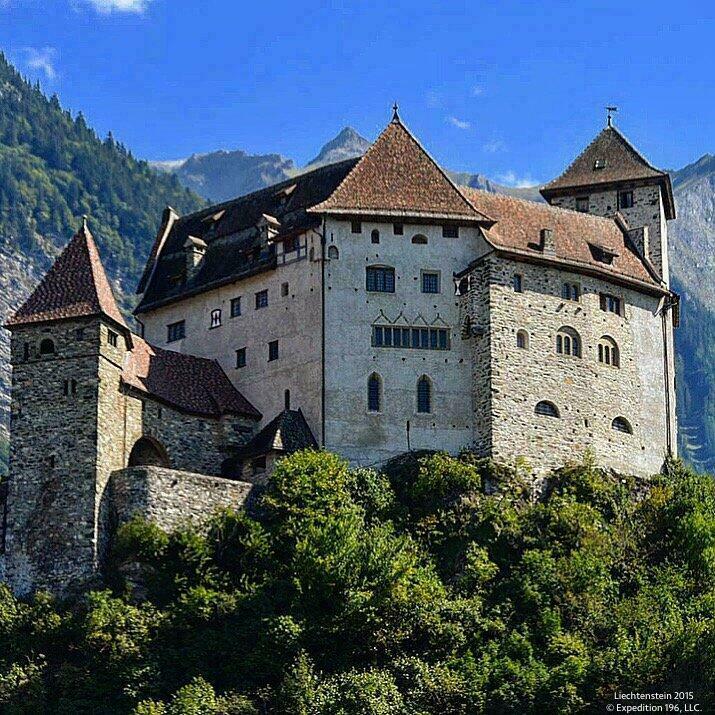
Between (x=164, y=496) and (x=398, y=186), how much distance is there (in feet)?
69.0

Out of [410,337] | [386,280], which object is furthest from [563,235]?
[410,337]

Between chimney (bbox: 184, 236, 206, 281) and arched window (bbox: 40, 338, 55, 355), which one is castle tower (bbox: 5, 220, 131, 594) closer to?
arched window (bbox: 40, 338, 55, 355)

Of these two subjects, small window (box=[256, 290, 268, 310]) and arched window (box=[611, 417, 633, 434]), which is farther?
small window (box=[256, 290, 268, 310])

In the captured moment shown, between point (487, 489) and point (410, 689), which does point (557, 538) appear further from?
point (410, 689)

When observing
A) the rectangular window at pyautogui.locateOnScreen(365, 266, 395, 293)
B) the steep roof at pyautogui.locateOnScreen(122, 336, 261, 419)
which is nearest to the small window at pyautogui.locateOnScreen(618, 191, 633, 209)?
the rectangular window at pyautogui.locateOnScreen(365, 266, 395, 293)

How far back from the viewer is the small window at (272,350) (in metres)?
86.4

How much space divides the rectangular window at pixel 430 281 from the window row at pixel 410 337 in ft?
6.62

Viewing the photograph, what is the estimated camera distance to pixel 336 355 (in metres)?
83.7

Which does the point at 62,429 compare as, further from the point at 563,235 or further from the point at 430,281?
the point at 563,235

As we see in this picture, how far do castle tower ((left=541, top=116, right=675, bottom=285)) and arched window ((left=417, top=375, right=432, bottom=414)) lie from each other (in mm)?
16942

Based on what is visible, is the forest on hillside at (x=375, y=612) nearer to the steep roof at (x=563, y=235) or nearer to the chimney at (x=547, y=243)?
the steep roof at (x=563, y=235)

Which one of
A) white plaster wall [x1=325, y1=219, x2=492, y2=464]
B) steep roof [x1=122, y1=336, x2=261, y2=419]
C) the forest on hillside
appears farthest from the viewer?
white plaster wall [x1=325, y1=219, x2=492, y2=464]

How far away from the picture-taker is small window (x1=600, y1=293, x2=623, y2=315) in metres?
89.2

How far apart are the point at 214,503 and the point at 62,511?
6.61 m
